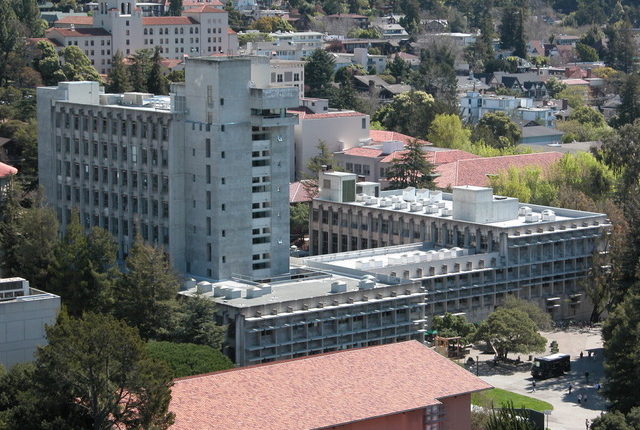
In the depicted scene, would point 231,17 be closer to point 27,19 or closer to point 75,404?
point 27,19

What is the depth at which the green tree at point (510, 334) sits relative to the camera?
3039 inches

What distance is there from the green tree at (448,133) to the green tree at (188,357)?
61967 millimetres

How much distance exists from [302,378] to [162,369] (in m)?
7.78

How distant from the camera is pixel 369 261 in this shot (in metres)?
81.9

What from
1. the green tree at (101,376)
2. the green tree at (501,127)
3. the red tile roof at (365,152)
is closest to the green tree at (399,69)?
the green tree at (501,127)

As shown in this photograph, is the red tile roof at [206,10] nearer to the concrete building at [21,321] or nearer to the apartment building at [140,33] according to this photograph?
the apartment building at [140,33]

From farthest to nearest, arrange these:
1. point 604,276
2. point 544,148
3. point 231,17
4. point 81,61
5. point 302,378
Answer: point 231,17 < point 81,61 < point 544,148 < point 604,276 < point 302,378

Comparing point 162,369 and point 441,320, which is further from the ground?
point 162,369

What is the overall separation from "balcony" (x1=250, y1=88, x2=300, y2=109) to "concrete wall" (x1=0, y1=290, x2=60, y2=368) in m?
18.4

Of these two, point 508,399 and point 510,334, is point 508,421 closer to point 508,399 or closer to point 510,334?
point 508,399

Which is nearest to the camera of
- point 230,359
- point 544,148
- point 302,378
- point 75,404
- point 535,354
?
point 75,404

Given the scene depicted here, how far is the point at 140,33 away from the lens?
515 feet

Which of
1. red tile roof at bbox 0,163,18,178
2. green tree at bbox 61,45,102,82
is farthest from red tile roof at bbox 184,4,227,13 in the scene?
red tile roof at bbox 0,163,18,178

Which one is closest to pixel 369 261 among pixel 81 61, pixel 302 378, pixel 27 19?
pixel 302 378
